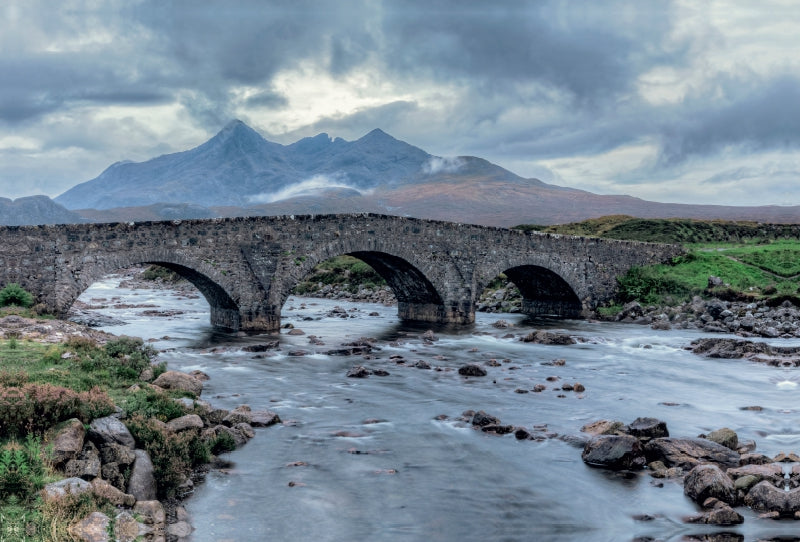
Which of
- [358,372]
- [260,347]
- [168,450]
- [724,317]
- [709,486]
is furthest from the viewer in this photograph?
[724,317]

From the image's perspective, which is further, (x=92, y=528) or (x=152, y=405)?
(x=152, y=405)

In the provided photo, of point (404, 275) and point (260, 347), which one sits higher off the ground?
point (404, 275)

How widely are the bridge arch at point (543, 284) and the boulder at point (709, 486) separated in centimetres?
2418

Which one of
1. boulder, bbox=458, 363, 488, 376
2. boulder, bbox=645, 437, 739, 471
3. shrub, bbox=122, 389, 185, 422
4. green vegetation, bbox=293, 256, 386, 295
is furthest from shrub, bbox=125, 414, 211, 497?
green vegetation, bbox=293, 256, 386, 295

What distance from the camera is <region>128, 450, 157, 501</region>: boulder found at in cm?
896

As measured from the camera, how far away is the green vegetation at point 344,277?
170ft

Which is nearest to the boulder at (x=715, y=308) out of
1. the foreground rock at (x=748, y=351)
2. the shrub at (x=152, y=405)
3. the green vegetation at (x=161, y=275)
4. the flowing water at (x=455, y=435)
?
the flowing water at (x=455, y=435)

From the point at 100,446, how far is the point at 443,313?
84.2ft

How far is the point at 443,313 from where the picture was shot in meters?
34.3

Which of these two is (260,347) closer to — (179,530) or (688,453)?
(179,530)

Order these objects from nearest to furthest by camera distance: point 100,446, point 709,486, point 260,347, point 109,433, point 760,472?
point 100,446, point 109,433, point 709,486, point 760,472, point 260,347

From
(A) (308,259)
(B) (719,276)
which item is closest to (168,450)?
(A) (308,259)

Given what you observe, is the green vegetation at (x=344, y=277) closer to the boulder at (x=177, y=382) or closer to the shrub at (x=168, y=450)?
the boulder at (x=177, y=382)

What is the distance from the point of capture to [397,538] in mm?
8852
